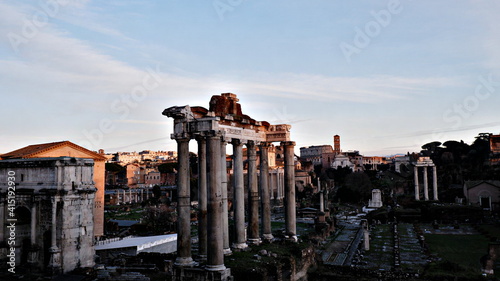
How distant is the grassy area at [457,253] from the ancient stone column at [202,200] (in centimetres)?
1282

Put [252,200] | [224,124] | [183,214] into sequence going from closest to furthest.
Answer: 1. [183,214]
2. [224,124]
3. [252,200]

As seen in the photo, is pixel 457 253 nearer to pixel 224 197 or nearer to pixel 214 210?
pixel 224 197

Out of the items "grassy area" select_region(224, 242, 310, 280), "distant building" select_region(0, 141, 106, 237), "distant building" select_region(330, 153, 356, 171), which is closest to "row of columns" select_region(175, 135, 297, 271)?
"grassy area" select_region(224, 242, 310, 280)

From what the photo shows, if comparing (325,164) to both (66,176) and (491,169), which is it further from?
(66,176)

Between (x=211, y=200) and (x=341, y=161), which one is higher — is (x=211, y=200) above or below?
below

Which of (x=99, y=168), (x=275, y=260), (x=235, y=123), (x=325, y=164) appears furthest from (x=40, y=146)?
(x=325, y=164)

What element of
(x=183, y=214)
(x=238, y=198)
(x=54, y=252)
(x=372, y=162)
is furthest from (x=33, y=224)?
(x=372, y=162)

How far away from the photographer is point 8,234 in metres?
24.2

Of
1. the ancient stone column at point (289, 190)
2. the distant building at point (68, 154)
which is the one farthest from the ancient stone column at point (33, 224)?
the ancient stone column at point (289, 190)

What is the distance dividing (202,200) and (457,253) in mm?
22800

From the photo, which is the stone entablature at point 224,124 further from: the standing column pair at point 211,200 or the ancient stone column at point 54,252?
the ancient stone column at point 54,252

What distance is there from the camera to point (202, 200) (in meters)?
14.5

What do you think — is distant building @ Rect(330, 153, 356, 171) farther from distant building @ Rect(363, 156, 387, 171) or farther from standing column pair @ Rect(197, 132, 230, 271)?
standing column pair @ Rect(197, 132, 230, 271)

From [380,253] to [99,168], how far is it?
2758cm
